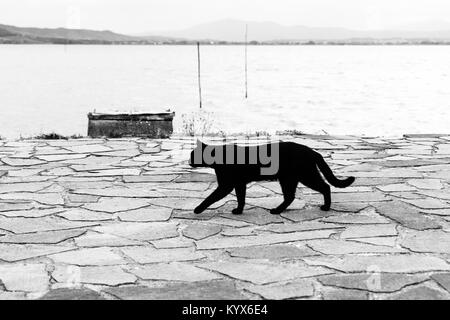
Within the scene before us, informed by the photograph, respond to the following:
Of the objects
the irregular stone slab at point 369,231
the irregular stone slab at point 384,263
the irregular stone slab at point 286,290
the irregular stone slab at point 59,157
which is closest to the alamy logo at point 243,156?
the irregular stone slab at point 369,231

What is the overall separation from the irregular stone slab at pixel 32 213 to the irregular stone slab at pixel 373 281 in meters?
2.81

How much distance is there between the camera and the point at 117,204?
20.6 ft

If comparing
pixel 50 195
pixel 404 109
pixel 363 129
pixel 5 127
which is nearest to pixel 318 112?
pixel 404 109

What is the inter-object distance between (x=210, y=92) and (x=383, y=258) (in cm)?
3201

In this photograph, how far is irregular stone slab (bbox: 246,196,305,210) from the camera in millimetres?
6203

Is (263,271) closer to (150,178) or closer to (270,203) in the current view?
(270,203)

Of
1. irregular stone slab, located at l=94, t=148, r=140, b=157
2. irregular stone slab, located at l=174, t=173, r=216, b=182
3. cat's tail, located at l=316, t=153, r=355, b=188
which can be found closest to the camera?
cat's tail, located at l=316, t=153, r=355, b=188

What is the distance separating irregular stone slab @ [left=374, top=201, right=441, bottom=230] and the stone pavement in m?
0.02

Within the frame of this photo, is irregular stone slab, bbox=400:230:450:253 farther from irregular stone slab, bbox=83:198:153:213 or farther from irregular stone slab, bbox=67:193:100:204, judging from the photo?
irregular stone slab, bbox=67:193:100:204

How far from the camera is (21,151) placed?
9.06 m

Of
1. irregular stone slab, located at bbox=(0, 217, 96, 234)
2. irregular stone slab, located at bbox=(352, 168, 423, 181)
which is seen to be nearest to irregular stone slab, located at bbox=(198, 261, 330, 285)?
irregular stone slab, located at bbox=(0, 217, 96, 234)

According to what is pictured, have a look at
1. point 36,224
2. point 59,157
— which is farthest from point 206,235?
point 59,157

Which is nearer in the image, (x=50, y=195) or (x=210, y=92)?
(x=50, y=195)
